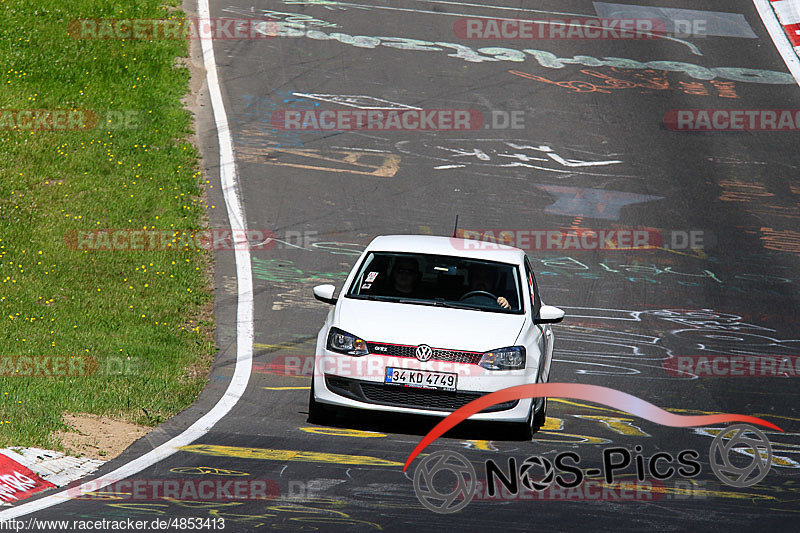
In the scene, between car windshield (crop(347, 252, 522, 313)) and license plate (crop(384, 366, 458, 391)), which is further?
car windshield (crop(347, 252, 522, 313))

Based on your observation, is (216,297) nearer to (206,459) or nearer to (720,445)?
(206,459)

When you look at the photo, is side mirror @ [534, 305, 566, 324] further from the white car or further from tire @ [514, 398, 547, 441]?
tire @ [514, 398, 547, 441]

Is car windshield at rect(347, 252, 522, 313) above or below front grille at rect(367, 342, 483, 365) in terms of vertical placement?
above

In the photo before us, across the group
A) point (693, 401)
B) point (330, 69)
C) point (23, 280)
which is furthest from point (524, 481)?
point (330, 69)

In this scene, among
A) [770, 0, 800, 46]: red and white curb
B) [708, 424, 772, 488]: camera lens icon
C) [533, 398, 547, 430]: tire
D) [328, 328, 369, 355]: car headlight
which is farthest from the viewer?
[770, 0, 800, 46]: red and white curb

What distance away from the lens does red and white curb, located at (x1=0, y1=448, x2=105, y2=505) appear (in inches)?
304

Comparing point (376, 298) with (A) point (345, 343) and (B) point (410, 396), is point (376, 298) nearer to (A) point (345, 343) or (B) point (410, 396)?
(A) point (345, 343)

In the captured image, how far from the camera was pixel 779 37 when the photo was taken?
87.2 ft

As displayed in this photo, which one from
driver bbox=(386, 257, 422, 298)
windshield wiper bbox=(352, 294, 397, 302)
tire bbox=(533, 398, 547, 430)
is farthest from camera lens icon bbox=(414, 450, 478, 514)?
driver bbox=(386, 257, 422, 298)

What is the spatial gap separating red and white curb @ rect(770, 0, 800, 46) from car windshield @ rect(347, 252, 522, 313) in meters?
18.2

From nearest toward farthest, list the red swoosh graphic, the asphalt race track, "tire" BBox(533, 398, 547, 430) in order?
the asphalt race track, the red swoosh graphic, "tire" BBox(533, 398, 547, 430)

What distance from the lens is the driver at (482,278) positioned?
418 inches

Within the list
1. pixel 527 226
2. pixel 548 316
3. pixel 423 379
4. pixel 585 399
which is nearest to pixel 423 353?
pixel 423 379

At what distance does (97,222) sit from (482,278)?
25.8 ft
